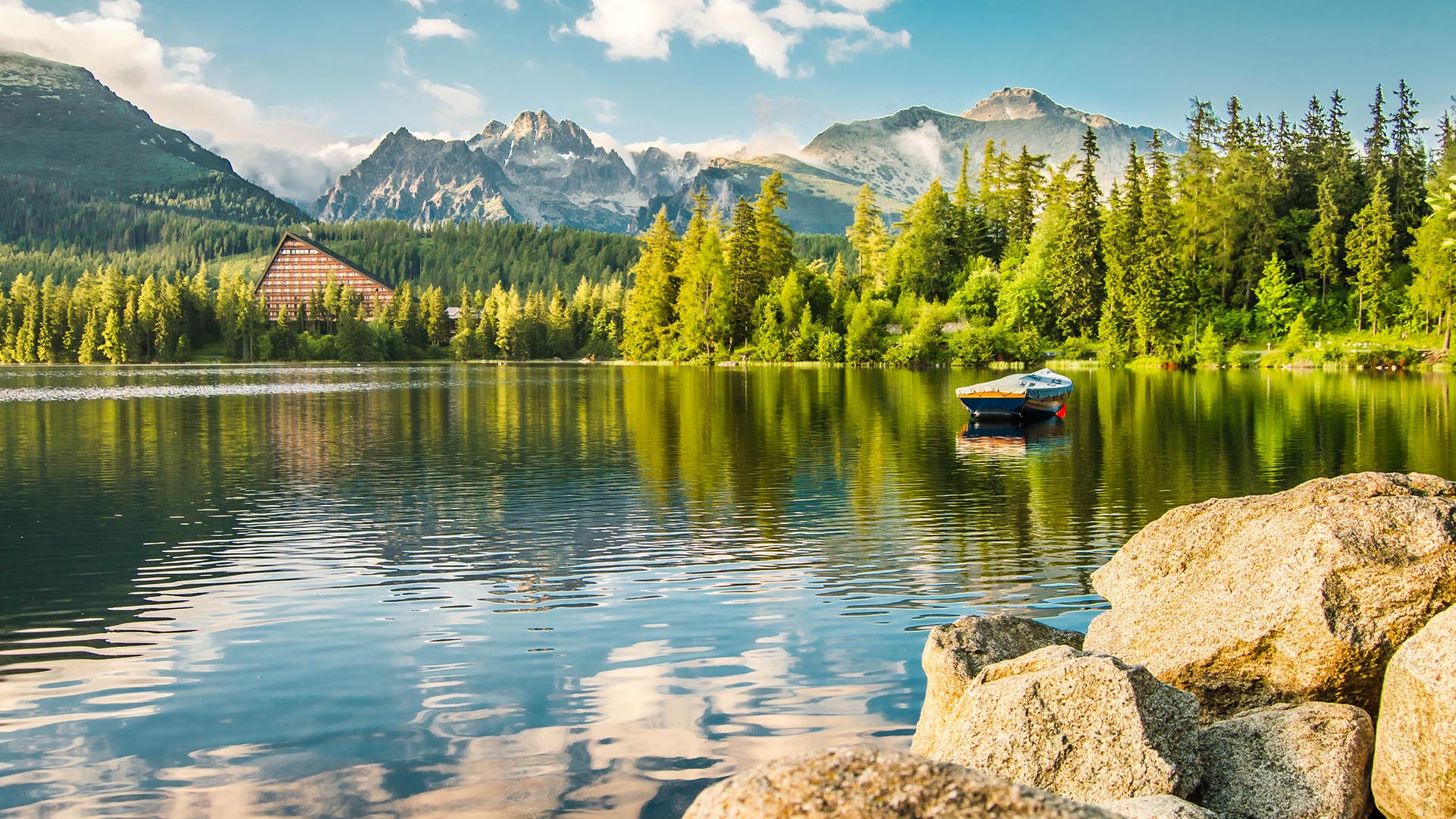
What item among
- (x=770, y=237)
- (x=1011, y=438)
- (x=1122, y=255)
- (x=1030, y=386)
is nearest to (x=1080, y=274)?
(x=1122, y=255)

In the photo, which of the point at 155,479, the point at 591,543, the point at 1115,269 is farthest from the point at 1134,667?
the point at 1115,269

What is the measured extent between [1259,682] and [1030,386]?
4187 cm

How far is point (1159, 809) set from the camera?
20.6ft

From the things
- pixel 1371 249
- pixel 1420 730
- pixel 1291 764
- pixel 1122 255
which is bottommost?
pixel 1291 764

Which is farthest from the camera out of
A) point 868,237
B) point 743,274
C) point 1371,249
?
point 868,237

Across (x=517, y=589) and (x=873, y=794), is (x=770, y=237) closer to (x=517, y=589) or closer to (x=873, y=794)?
(x=517, y=589)

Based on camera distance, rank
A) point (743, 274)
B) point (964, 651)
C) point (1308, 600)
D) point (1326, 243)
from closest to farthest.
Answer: point (1308, 600) → point (964, 651) → point (1326, 243) → point (743, 274)

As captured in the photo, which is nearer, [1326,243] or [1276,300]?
[1276,300]

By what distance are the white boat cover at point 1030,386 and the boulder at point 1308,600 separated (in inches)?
1455

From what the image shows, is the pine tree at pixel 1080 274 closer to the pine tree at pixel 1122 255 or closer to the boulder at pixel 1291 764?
the pine tree at pixel 1122 255

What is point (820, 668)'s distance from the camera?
12359 millimetres

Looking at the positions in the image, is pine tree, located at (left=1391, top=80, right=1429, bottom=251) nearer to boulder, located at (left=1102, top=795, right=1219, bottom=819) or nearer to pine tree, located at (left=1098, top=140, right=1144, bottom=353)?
pine tree, located at (left=1098, top=140, right=1144, bottom=353)

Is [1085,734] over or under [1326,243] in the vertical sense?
under

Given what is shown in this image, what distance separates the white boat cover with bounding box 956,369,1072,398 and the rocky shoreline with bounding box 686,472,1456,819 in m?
36.9
